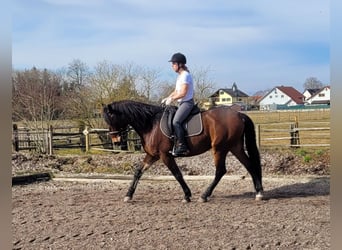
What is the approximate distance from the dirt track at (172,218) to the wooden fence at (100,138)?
5.23m

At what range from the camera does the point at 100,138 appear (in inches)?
534

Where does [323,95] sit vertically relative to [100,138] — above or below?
above

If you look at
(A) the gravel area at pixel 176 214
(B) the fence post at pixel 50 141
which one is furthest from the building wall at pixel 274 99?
(A) the gravel area at pixel 176 214

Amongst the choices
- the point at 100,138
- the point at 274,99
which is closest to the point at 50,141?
the point at 100,138

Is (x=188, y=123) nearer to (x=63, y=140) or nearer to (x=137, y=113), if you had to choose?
(x=137, y=113)

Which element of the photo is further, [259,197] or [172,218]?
[259,197]

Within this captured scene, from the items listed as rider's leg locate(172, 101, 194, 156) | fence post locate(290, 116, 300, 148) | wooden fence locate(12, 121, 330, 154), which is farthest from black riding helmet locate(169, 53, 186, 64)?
fence post locate(290, 116, 300, 148)

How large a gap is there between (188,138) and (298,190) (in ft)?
6.15

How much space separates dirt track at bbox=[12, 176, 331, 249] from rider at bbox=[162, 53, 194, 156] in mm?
726

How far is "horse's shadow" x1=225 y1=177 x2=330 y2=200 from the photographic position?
17.3 feet

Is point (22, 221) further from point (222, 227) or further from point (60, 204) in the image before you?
point (222, 227)

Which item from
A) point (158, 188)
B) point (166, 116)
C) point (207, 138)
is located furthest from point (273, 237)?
point (158, 188)

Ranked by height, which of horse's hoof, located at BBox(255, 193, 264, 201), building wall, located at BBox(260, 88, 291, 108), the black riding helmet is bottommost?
horse's hoof, located at BBox(255, 193, 264, 201)

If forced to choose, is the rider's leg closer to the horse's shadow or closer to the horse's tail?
the horse's tail
